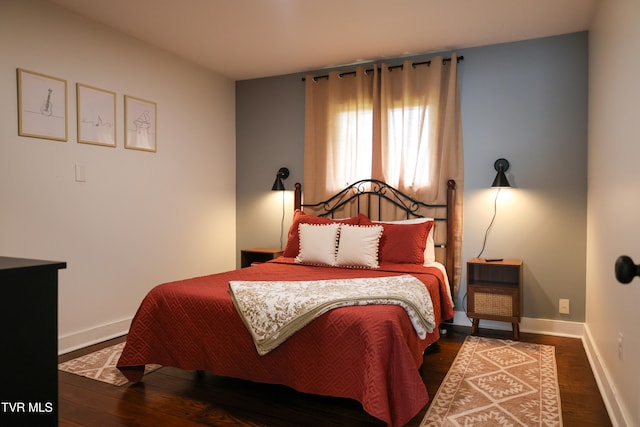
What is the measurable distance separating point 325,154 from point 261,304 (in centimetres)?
254

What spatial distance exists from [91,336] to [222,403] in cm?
167

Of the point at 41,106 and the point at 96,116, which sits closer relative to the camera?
the point at 41,106

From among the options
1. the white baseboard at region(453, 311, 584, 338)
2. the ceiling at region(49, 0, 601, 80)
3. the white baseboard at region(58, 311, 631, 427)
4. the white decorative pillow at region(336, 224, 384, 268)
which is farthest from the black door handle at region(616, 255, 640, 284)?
the white baseboard at region(453, 311, 584, 338)

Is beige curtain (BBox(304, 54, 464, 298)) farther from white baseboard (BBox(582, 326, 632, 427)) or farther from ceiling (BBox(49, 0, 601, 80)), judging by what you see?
white baseboard (BBox(582, 326, 632, 427))

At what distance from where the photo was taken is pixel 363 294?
2484 mm

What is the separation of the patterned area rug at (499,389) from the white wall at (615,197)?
320 millimetres

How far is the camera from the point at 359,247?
3.64m

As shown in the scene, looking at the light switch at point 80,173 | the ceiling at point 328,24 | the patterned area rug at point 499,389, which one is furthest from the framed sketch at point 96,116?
the patterned area rug at point 499,389

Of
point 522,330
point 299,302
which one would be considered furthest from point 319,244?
point 522,330

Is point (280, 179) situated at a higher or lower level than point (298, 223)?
higher

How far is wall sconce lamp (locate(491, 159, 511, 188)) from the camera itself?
12.3 ft

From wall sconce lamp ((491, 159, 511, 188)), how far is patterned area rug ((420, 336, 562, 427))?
4.31 feet

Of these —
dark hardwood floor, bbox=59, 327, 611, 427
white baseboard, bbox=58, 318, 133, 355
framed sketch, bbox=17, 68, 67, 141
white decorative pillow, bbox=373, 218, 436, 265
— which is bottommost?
dark hardwood floor, bbox=59, 327, 611, 427

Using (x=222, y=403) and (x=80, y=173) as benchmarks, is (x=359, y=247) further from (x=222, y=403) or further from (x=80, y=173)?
(x=80, y=173)
